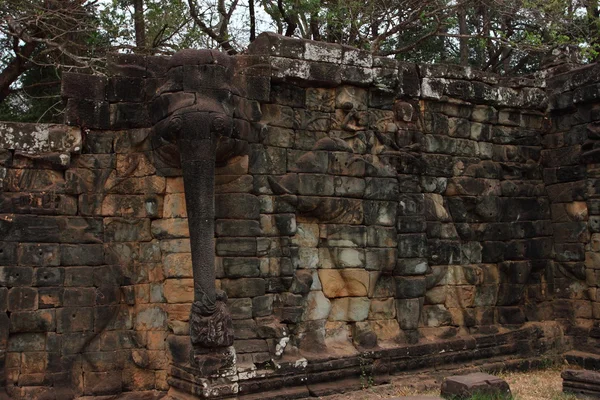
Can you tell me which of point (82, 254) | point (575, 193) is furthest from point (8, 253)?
point (575, 193)

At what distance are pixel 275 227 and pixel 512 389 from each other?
3.83 m

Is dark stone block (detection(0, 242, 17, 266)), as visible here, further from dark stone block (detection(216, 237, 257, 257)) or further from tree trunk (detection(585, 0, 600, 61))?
tree trunk (detection(585, 0, 600, 61))

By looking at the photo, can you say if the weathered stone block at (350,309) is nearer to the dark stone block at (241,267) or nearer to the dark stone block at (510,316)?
the dark stone block at (241,267)

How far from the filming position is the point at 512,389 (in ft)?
29.2

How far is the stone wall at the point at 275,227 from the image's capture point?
7.70 metres

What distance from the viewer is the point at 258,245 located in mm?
7953

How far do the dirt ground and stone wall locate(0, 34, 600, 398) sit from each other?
0.91ft

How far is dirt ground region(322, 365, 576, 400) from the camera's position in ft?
27.5

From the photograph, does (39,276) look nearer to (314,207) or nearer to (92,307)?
(92,307)

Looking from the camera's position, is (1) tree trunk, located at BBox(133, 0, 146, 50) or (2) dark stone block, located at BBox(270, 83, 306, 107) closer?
(2) dark stone block, located at BBox(270, 83, 306, 107)

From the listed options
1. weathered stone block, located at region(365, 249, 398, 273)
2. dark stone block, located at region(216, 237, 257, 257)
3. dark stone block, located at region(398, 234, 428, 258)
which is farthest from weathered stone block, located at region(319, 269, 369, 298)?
dark stone block, located at region(216, 237, 257, 257)

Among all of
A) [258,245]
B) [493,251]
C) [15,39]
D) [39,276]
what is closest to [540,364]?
[493,251]

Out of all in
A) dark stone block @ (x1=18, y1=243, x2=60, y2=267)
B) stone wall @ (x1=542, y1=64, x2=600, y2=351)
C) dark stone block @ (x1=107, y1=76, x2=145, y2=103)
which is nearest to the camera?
dark stone block @ (x1=18, y1=243, x2=60, y2=267)

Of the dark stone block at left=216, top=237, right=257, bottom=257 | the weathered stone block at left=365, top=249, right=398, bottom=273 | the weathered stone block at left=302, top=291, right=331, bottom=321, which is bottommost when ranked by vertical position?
the weathered stone block at left=302, top=291, right=331, bottom=321
